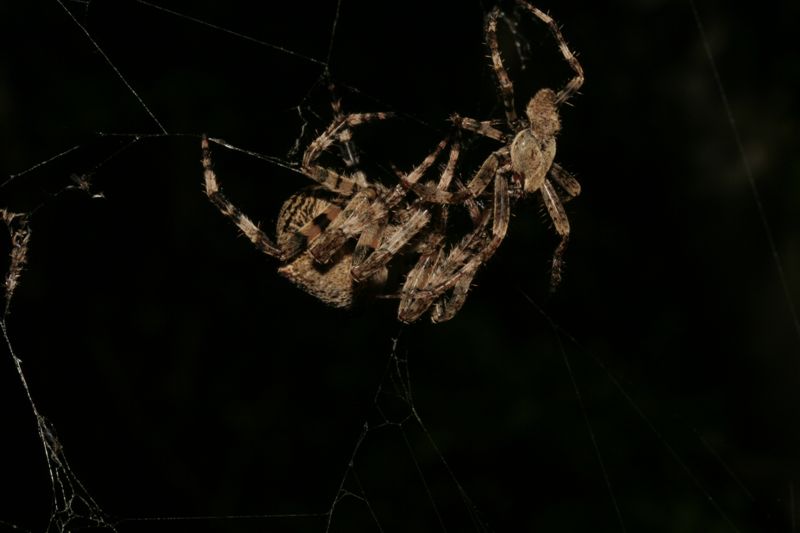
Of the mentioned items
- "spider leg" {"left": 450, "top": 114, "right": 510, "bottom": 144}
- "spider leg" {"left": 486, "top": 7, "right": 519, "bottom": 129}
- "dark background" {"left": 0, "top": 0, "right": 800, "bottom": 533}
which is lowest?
"dark background" {"left": 0, "top": 0, "right": 800, "bottom": 533}

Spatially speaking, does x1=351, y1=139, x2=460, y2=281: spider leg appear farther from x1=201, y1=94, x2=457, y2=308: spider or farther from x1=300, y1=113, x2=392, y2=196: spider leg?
x1=300, y1=113, x2=392, y2=196: spider leg

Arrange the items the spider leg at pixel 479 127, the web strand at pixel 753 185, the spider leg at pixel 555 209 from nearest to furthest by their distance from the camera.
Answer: the spider leg at pixel 479 127
the spider leg at pixel 555 209
the web strand at pixel 753 185

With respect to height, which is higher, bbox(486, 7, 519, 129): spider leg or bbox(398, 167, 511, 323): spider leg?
bbox(486, 7, 519, 129): spider leg

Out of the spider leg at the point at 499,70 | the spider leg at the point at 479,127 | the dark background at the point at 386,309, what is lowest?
the dark background at the point at 386,309

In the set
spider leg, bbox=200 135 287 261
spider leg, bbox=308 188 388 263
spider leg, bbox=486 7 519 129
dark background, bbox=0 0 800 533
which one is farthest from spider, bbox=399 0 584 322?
dark background, bbox=0 0 800 533

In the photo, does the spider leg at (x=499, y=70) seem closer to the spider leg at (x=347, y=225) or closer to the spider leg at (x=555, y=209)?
the spider leg at (x=555, y=209)

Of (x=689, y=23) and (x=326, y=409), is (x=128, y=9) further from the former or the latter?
(x=689, y=23)

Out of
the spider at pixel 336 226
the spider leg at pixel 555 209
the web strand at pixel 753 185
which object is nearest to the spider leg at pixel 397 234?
the spider at pixel 336 226

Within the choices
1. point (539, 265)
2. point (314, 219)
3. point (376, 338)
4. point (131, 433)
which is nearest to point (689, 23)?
point (539, 265)
